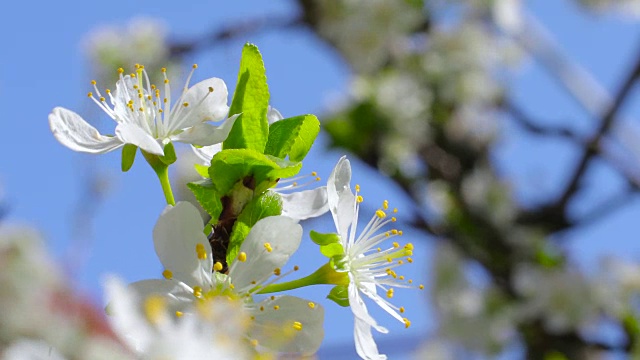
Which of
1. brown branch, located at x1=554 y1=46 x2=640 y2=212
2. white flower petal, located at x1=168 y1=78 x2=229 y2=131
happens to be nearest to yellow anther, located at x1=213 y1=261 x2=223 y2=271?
white flower petal, located at x1=168 y1=78 x2=229 y2=131

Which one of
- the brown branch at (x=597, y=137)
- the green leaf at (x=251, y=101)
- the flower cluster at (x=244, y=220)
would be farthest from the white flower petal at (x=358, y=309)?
the brown branch at (x=597, y=137)

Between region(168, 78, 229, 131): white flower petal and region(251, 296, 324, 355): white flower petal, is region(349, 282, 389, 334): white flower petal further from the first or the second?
region(168, 78, 229, 131): white flower petal

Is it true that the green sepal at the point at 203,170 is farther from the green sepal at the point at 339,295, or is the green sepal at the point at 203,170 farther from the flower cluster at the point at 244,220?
the green sepal at the point at 339,295

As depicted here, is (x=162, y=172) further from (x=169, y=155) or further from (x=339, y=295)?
(x=339, y=295)

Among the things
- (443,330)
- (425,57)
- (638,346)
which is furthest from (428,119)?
(638,346)

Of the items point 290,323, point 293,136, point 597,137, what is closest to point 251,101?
point 293,136

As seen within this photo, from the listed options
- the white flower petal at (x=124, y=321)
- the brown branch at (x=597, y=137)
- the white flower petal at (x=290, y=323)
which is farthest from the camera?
the brown branch at (x=597, y=137)
